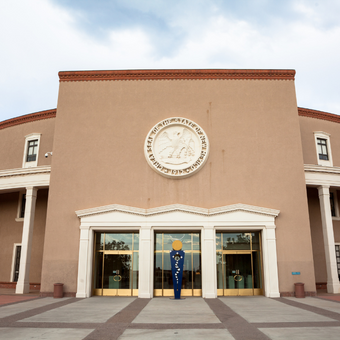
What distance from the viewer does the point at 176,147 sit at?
19719 millimetres

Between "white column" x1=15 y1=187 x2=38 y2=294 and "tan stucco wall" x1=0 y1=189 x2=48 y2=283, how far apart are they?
256cm

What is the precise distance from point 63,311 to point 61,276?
5767mm

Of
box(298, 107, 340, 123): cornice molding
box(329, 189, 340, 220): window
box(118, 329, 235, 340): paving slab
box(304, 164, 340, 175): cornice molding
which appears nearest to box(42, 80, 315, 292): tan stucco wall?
box(304, 164, 340, 175): cornice molding

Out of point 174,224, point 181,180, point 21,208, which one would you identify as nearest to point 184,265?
point 174,224

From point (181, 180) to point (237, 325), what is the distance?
1039 cm

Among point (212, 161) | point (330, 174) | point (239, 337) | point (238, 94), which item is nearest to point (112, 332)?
point (239, 337)

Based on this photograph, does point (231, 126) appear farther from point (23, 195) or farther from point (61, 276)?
point (23, 195)

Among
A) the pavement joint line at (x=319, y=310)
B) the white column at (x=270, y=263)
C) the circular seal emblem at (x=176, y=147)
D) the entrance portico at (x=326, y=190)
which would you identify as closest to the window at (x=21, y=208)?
the circular seal emblem at (x=176, y=147)

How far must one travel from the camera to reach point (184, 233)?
18969 mm

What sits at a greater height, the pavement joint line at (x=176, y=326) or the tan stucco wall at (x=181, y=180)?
the tan stucco wall at (x=181, y=180)

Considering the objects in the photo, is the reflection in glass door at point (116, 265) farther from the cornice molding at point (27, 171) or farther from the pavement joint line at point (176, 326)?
the pavement joint line at point (176, 326)

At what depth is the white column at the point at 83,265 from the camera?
1761 cm

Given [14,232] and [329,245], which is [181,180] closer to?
[329,245]

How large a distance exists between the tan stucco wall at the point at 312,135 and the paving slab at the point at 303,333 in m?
16.0
